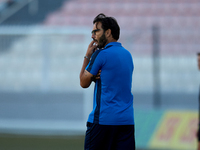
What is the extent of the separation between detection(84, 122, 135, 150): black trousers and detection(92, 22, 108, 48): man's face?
0.51 m

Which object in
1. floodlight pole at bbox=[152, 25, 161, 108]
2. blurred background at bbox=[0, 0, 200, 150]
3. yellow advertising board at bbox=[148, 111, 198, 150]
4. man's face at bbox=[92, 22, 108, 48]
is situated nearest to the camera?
man's face at bbox=[92, 22, 108, 48]

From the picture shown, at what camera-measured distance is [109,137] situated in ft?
6.13

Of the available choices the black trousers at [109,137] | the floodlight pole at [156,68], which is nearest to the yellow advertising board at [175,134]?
the floodlight pole at [156,68]

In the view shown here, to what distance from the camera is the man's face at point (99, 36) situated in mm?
1950

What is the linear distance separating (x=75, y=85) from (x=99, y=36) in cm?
462

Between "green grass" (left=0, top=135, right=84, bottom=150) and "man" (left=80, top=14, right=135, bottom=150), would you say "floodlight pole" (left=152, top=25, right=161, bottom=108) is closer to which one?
"green grass" (left=0, top=135, right=84, bottom=150)

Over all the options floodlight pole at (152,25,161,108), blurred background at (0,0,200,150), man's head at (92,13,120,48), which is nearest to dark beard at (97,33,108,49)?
man's head at (92,13,120,48)

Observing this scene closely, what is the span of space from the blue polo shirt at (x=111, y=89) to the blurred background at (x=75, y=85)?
295 cm

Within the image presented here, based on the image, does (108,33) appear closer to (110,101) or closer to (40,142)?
(110,101)

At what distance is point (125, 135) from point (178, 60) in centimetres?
409

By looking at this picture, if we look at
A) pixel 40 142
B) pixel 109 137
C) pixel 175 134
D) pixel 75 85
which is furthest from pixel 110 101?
pixel 75 85

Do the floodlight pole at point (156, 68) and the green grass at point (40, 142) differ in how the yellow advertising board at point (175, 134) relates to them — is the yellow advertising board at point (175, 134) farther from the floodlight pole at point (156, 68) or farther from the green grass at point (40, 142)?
the green grass at point (40, 142)

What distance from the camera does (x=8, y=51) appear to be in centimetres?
681

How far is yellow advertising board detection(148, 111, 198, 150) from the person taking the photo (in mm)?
4633
